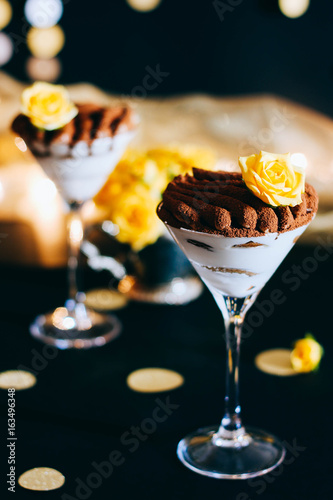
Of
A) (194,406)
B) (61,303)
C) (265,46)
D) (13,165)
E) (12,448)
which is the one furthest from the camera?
(13,165)

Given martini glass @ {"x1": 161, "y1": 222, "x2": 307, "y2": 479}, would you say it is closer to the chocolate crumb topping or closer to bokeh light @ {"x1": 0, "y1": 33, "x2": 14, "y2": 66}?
the chocolate crumb topping

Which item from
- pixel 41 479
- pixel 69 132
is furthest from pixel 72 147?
pixel 41 479

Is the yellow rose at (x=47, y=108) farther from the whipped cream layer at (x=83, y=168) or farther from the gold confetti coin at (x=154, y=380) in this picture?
the gold confetti coin at (x=154, y=380)

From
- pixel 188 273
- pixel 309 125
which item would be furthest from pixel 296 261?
pixel 309 125

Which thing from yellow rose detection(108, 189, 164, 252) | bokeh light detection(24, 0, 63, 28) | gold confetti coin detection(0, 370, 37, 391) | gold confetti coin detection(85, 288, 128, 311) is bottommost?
gold confetti coin detection(85, 288, 128, 311)

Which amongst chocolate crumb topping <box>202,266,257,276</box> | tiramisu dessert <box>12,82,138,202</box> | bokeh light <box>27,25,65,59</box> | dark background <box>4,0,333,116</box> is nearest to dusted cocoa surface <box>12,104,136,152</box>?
tiramisu dessert <box>12,82,138,202</box>

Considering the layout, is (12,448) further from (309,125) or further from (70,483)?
(309,125)
